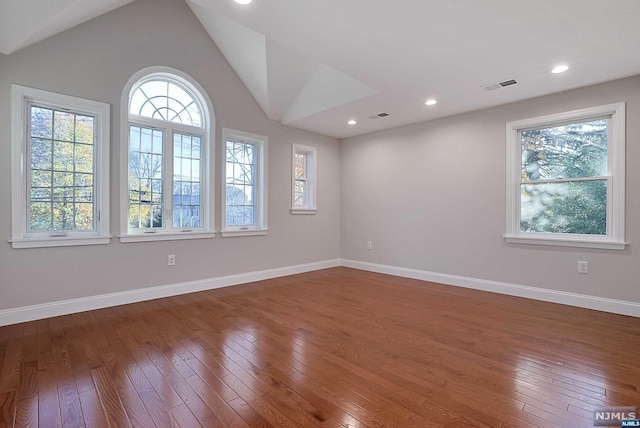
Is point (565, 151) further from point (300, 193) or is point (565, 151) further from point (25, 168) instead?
point (25, 168)

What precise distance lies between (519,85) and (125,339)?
4746 millimetres

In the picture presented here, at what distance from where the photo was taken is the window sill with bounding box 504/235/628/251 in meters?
3.37

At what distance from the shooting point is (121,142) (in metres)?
3.53

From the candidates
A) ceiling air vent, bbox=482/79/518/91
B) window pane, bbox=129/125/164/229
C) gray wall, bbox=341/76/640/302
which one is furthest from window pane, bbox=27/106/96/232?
ceiling air vent, bbox=482/79/518/91

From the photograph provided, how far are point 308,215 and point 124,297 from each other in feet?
10.1

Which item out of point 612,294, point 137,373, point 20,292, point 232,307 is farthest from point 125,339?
point 612,294

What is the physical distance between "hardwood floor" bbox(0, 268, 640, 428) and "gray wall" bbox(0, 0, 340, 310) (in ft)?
1.36

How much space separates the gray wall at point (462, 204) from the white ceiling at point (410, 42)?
321mm

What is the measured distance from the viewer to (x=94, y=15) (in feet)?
10.7

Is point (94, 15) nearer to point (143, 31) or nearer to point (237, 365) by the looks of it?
point (143, 31)

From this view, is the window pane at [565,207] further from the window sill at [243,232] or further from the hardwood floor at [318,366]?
the window sill at [243,232]

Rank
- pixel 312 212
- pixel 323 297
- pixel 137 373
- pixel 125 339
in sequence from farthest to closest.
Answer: pixel 312 212
pixel 323 297
pixel 125 339
pixel 137 373

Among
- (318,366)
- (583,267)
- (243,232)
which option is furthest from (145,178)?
(583,267)

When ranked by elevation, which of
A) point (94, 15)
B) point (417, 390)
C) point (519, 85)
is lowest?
point (417, 390)
